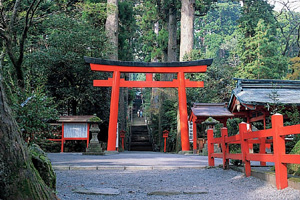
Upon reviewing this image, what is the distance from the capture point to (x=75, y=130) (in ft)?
48.5

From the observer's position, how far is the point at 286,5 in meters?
19.3

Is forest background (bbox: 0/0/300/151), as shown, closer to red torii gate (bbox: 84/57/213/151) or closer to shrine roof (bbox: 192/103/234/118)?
red torii gate (bbox: 84/57/213/151)

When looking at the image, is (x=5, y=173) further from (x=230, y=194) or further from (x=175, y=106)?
(x=175, y=106)

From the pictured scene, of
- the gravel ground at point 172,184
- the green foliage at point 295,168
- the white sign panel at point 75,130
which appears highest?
the white sign panel at point 75,130

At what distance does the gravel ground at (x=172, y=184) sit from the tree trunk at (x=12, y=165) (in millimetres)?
1709

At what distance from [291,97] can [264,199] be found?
8.07 m

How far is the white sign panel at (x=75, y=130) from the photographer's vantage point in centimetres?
1474

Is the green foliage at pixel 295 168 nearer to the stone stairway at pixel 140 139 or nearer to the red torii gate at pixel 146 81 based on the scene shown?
the red torii gate at pixel 146 81

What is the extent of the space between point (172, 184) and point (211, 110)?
904cm

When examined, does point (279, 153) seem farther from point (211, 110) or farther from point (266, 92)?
point (211, 110)

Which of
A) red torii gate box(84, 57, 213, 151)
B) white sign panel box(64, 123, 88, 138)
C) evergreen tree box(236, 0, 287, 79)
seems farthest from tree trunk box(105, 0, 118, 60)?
evergreen tree box(236, 0, 287, 79)

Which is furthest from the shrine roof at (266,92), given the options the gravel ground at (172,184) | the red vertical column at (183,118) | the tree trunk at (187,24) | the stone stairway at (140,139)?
the stone stairway at (140,139)

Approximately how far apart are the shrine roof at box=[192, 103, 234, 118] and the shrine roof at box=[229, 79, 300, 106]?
1.25 m

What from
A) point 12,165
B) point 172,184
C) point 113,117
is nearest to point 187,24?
point 113,117
